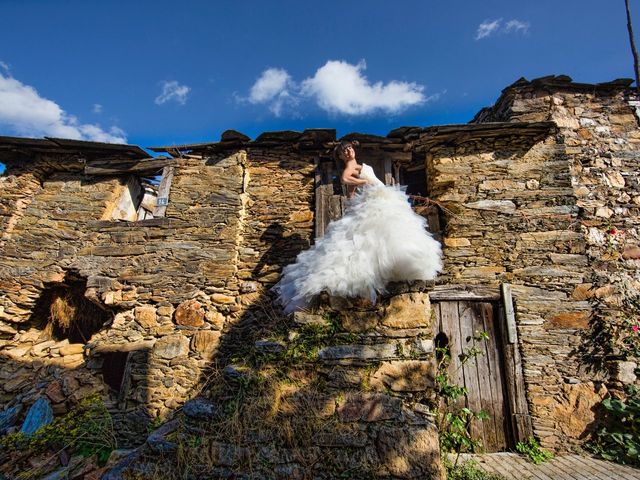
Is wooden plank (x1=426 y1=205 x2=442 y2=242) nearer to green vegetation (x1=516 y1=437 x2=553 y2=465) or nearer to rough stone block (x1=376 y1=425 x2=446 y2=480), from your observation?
green vegetation (x1=516 y1=437 x2=553 y2=465)

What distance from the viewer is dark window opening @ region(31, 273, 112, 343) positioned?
5.00 metres

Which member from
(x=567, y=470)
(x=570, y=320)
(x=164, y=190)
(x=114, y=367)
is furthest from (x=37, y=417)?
(x=570, y=320)

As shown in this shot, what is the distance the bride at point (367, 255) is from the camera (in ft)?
8.80

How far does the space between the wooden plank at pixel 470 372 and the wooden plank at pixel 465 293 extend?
125 millimetres

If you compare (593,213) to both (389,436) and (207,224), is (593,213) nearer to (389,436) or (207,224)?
(389,436)

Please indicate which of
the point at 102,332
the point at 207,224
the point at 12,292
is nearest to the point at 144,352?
the point at 102,332

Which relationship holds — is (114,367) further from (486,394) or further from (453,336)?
(486,394)

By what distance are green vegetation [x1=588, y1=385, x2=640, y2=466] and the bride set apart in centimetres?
315

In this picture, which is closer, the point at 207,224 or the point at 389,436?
the point at 389,436

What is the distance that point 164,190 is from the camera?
208 inches

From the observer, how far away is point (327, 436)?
7.02ft

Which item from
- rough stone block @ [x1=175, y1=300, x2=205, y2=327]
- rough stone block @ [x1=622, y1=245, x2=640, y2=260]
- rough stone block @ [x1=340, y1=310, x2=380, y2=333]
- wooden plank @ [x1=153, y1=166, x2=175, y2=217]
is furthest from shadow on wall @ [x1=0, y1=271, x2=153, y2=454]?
rough stone block @ [x1=622, y1=245, x2=640, y2=260]

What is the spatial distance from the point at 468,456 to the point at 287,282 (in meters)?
2.98

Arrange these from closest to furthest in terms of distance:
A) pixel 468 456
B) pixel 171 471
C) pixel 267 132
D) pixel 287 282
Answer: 1. pixel 171 471
2. pixel 287 282
3. pixel 468 456
4. pixel 267 132
